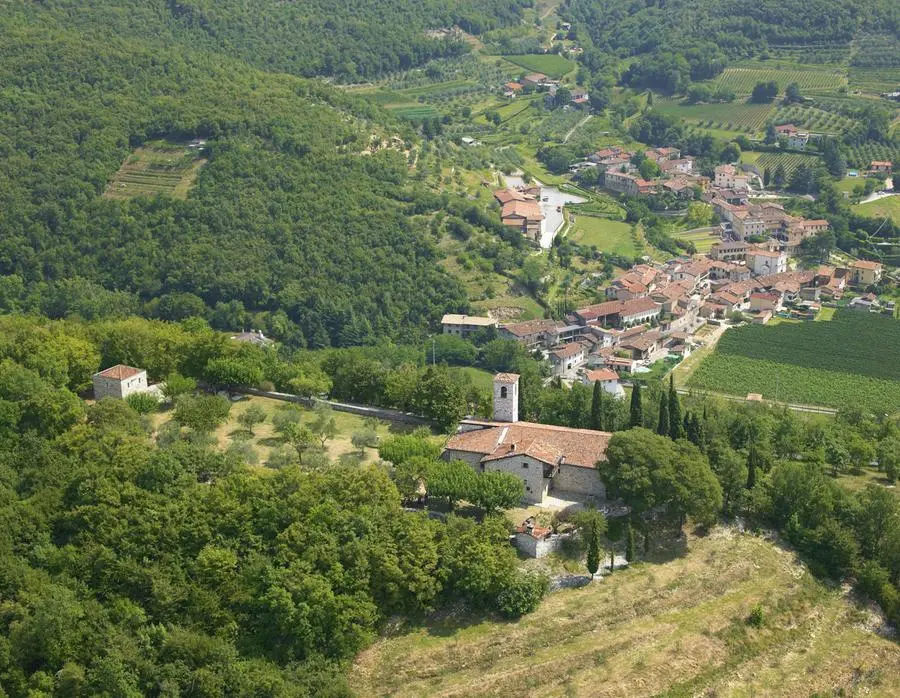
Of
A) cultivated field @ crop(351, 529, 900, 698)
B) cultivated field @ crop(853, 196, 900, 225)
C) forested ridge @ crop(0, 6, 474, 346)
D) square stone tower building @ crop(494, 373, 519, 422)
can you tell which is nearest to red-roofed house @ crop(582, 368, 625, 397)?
forested ridge @ crop(0, 6, 474, 346)

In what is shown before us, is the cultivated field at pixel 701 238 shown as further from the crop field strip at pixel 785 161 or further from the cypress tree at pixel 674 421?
the cypress tree at pixel 674 421

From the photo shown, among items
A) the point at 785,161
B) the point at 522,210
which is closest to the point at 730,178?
the point at 785,161

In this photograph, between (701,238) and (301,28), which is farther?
(301,28)

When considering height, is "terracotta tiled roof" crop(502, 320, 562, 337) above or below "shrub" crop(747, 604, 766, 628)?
below

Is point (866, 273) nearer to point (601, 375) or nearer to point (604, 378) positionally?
point (601, 375)

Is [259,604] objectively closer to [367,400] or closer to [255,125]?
[367,400]

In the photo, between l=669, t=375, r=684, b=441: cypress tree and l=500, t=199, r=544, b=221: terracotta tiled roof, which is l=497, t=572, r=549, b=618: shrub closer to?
l=669, t=375, r=684, b=441: cypress tree
